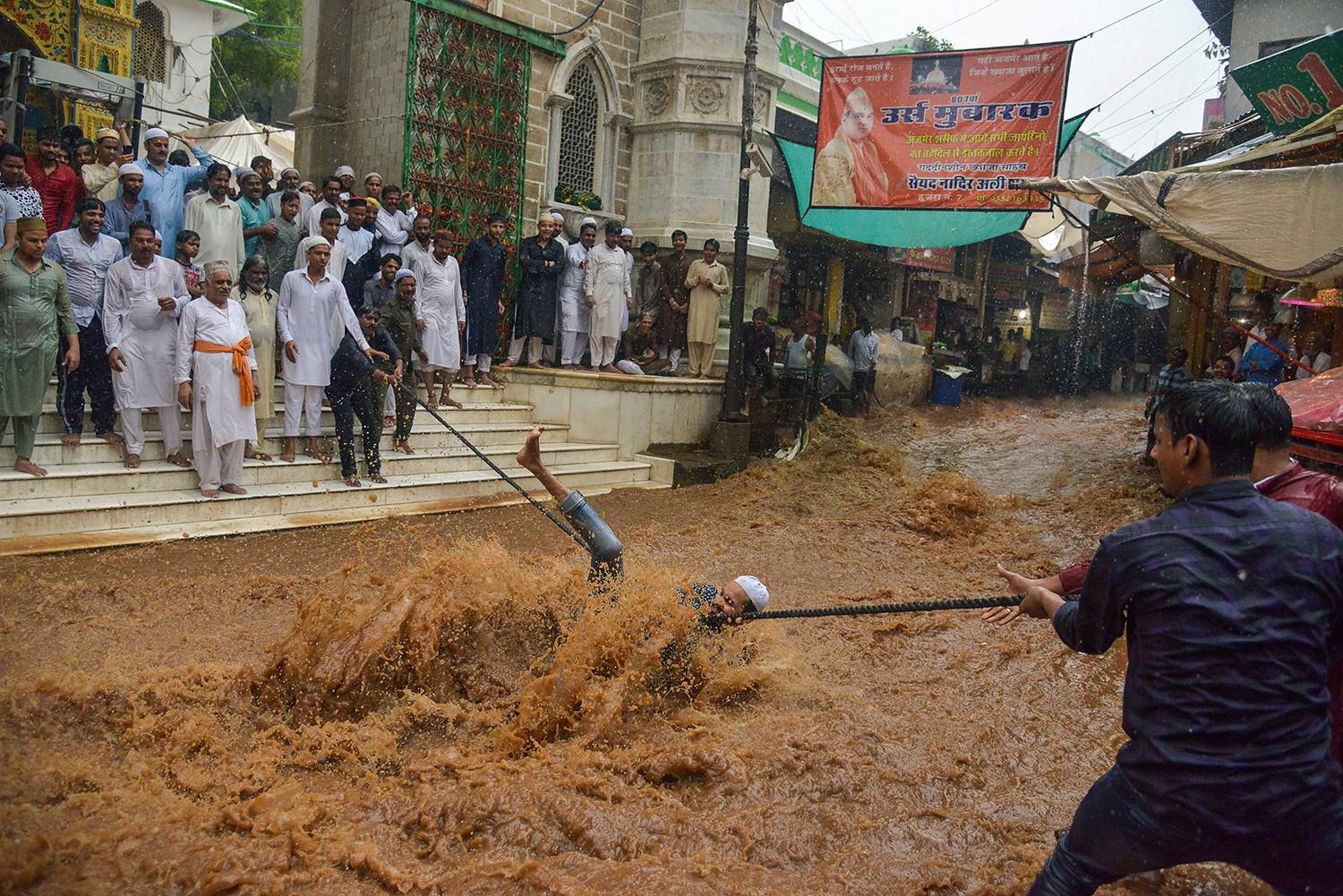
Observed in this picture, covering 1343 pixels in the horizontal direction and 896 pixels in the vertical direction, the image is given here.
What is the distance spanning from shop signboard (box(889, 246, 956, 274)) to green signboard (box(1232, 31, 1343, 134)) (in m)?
12.2

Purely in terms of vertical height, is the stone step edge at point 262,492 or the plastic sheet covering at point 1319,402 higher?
the plastic sheet covering at point 1319,402

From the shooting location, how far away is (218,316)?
7.89 metres

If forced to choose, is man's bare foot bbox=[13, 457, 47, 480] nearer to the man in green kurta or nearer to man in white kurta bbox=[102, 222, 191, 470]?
the man in green kurta

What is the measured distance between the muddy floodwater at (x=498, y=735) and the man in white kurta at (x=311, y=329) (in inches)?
64.8

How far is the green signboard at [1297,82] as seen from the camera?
9352 mm

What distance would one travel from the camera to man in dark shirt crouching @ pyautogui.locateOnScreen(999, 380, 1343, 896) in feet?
7.47

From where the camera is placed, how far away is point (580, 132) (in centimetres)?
1394

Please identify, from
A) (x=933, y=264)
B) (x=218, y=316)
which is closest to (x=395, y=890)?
(x=218, y=316)

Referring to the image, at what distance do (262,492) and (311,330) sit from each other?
160 cm

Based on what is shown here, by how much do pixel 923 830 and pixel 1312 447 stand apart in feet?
12.9

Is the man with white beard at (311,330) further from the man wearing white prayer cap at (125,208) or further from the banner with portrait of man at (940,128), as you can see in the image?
the banner with portrait of man at (940,128)

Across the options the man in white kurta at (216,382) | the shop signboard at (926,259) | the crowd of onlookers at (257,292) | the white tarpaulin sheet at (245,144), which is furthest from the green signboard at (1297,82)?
the white tarpaulin sheet at (245,144)

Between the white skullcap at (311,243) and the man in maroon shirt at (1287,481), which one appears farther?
the white skullcap at (311,243)

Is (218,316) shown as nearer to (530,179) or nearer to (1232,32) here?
(530,179)
